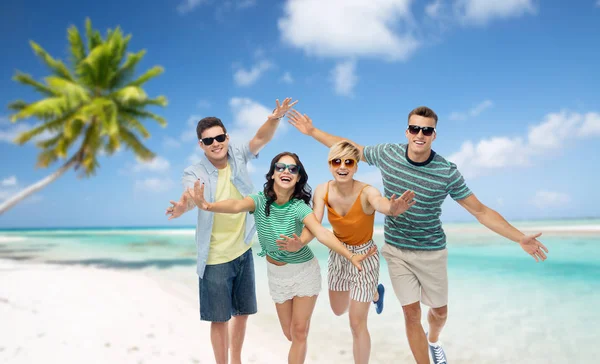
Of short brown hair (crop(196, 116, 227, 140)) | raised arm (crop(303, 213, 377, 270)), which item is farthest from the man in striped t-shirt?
short brown hair (crop(196, 116, 227, 140))

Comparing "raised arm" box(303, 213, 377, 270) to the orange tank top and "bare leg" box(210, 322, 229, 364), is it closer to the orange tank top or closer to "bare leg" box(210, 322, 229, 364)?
the orange tank top

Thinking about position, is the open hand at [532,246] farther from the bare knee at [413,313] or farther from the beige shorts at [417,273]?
the bare knee at [413,313]

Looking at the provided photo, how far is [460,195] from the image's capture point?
4.68 metres

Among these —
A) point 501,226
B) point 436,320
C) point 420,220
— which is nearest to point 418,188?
point 420,220

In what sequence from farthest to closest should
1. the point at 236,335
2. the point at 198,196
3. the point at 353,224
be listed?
the point at 236,335 → the point at 353,224 → the point at 198,196

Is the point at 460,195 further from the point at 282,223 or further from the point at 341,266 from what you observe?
the point at 282,223

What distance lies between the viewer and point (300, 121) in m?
5.49

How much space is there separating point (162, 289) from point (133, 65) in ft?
43.5

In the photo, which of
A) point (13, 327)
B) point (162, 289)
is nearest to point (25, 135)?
point (162, 289)

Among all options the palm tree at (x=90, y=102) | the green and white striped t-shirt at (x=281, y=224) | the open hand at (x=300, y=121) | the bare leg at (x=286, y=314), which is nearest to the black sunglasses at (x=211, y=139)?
the green and white striped t-shirt at (x=281, y=224)

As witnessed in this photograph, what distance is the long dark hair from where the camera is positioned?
4.35 m

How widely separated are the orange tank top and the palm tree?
16.1 meters

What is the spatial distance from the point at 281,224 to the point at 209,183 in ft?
3.08

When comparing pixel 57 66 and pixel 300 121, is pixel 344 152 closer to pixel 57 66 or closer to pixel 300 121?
pixel 300 121
